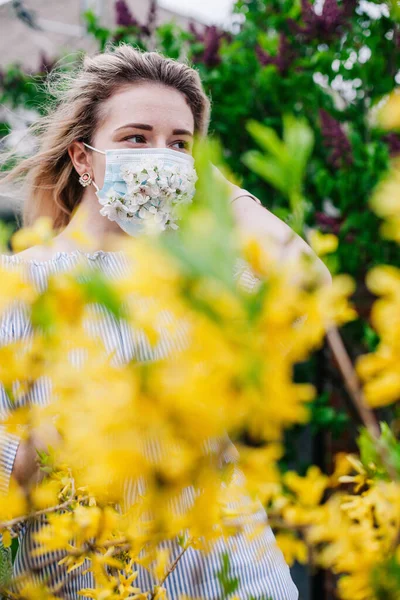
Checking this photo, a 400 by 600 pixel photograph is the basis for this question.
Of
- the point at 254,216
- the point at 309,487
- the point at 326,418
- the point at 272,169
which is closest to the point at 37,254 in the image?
the point at 254,216

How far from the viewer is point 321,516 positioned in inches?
25.9

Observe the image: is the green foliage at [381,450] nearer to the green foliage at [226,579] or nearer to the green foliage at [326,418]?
the green foliage at [226,579]

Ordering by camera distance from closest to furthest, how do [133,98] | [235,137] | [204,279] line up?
1. [204,279]
2. [133,98]
3. [235,137]

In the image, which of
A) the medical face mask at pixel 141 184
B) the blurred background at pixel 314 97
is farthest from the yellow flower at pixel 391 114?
the blurred background at pixel 314 97

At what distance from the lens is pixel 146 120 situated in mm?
1972

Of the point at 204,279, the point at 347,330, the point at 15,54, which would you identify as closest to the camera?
the point at 204,279

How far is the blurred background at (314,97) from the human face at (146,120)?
0.73m

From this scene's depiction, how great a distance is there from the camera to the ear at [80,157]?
224 centimetres

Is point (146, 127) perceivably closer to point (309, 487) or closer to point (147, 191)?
point (147, 191)

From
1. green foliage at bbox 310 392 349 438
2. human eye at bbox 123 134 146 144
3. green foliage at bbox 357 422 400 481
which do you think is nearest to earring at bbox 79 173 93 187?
human eye at bbox 123 134 146 144

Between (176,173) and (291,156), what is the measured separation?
5.28 ft

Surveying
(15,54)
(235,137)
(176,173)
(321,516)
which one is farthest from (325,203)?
(15,54)

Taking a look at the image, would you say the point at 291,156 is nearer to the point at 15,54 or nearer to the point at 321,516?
the point at 321,516

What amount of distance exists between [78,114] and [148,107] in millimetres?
431
